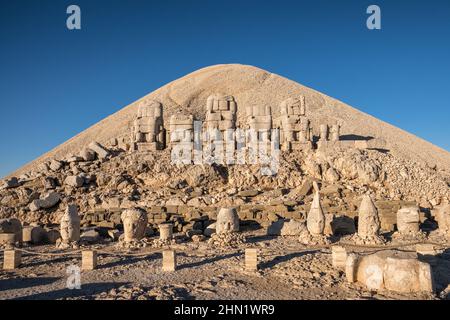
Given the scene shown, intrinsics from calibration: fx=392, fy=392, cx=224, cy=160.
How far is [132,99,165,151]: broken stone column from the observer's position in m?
20.2

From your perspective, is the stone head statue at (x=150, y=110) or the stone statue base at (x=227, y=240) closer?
the stone statue base at (x=227, y=240)

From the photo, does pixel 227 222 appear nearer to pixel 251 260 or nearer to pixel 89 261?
pixel 251 260

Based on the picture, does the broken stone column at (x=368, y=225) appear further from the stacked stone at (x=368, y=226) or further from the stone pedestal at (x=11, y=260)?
the stone pedestal at (x=11, y=260)

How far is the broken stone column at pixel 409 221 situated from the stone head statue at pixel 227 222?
219 inches

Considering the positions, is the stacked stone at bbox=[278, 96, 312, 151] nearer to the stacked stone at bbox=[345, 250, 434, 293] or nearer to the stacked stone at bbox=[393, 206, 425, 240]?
the stacked stone at bbox=[393, 206, 425, 240]

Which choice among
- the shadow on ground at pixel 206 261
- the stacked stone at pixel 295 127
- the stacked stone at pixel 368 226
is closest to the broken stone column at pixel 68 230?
the shadow on ground at pixel 206 261

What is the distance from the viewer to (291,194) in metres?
16.7

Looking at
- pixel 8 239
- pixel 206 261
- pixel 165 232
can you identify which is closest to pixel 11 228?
pixel 8 239

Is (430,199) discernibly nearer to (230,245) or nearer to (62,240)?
(230,245)

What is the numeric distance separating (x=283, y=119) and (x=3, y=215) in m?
13.6

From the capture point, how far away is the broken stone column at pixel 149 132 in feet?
66.2

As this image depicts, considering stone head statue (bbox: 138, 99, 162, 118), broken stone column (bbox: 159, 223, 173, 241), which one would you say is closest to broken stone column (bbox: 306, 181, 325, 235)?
broken stone column (bbox: 159, 223, 173, 241)

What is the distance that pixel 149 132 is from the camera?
20.4 metres

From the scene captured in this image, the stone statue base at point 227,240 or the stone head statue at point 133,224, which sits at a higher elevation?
the stone head statue at point 133,224
